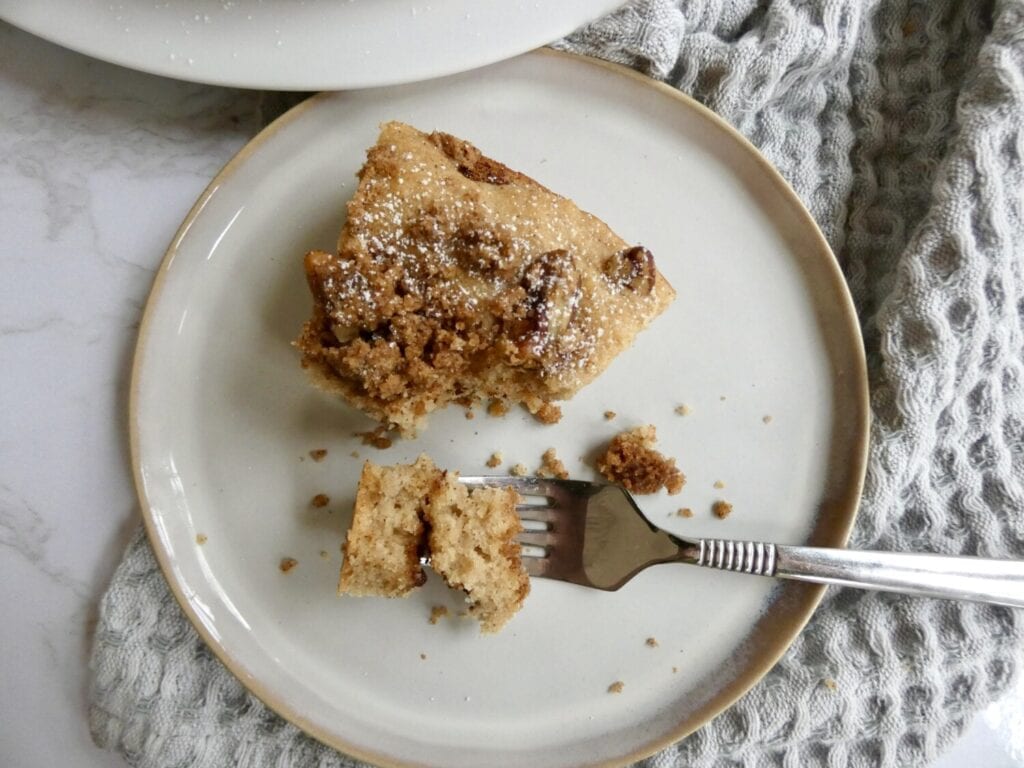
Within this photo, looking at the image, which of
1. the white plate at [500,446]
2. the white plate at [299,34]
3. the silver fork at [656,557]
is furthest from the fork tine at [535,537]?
the white plate at [299,34]

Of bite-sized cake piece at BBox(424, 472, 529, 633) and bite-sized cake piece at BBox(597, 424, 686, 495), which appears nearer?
bite-sized cake piece at BBox(424, 472, 529, 633)

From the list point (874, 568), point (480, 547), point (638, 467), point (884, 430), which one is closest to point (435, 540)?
point (480, 547)

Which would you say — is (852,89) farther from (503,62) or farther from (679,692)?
(679,692)

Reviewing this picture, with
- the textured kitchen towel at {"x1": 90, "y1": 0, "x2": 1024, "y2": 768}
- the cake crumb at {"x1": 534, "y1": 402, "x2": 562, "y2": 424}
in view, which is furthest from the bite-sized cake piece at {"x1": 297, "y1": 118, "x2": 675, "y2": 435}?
the textured kitchen towel at {"x1": 90, "y1": 0, "x2": 1024, "y2": 768}

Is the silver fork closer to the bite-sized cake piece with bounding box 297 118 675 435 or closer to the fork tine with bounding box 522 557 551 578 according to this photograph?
the fork tine with bounding box 522 557 551 578

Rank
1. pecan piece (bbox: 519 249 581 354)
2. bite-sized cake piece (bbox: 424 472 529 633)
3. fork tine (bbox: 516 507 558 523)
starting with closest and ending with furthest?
pecan piece (bbox: 519 249 581 354), bite-sized cake piece (bbox: 424 472 529 633), fork tine (bbox: 516 507 558 523)

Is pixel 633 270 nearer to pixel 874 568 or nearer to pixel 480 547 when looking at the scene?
pixel 480 547
